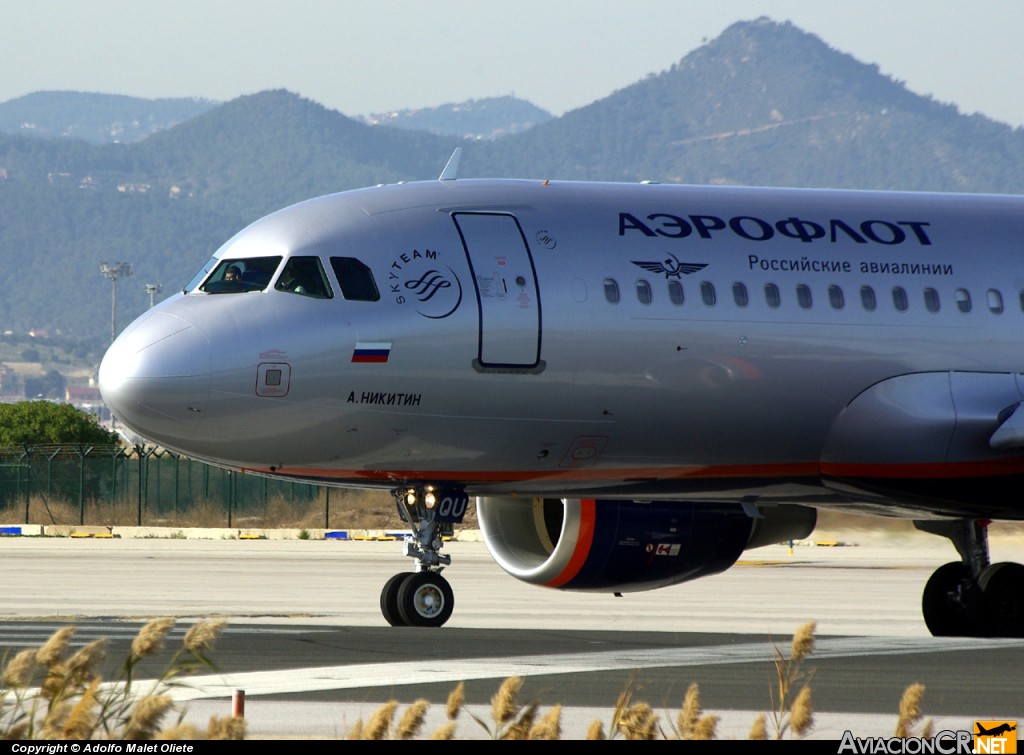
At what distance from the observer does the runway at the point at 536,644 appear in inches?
474

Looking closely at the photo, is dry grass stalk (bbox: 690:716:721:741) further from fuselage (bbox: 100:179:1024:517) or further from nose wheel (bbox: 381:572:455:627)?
nose wheel (bbox: 381:572:455:627)

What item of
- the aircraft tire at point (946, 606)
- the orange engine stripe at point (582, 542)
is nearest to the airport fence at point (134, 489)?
the aircraft tire at point (946, 606)

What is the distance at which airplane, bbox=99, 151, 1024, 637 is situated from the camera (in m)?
18.1

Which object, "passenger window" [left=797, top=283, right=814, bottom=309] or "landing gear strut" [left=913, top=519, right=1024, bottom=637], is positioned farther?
"landing gear strut" [left=913, top=519, right=1024, bottom=637]

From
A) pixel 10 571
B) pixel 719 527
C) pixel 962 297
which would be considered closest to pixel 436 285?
pixel 719 527

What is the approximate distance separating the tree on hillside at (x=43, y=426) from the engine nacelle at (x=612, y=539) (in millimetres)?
45678

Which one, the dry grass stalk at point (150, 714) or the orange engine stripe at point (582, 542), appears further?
the orange engine stripe at point (582, 542)

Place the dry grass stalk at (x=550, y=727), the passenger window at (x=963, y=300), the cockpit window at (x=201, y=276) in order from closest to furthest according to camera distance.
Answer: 1. the dry grass stalk at (x=550, y=727)
2. the cockpit window at (x=201, y=276)
3. the passenger window at (x=963, y=300)

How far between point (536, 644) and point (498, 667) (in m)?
2.27

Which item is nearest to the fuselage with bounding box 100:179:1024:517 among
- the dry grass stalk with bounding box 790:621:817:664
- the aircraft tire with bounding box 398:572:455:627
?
the aircraft tire with bounding box 398:572:455:627

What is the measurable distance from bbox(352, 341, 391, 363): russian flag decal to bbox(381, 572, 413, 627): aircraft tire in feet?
7.26

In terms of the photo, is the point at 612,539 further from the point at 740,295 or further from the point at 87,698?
the point at 87,698

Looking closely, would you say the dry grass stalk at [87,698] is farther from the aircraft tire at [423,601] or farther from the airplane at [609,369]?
the aircraft tire at [423,601]

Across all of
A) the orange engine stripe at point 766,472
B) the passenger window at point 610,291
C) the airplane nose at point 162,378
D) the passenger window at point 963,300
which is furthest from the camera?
the passenger window at point 963,300
